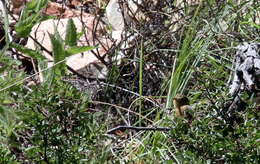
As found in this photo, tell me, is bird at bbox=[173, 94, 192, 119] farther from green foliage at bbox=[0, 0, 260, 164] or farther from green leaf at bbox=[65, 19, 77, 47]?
green leaf at bbox=[65, 19, 77, 47]

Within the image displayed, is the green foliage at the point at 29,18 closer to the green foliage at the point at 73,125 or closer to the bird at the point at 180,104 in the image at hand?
the green foliage at the point at 73,125

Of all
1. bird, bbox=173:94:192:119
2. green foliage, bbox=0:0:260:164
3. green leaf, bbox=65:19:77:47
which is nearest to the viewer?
green foliage, bbox=0:0:260:164

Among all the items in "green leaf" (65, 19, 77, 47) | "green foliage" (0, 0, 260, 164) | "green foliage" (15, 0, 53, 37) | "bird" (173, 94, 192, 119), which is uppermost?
"green foliage" (15, 0, 53, 37)

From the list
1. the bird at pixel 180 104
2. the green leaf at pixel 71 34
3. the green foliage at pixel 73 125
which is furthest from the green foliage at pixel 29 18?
the bird at pixel 180 104

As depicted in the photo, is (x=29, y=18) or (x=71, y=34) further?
(x=71, y=34)

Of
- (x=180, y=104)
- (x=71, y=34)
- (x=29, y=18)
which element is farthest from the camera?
(x=180, y=104)

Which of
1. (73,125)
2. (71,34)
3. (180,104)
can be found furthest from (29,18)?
(180,104)

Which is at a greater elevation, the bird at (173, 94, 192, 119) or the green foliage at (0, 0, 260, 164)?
the green foliage at (0, 0, 260, 164)

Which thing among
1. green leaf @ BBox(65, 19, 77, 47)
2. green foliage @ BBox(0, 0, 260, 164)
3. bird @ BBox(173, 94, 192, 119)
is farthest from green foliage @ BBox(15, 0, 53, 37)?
bird @ BBox(173, 94, 192, 119)

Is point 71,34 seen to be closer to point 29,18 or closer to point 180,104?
point 29,18

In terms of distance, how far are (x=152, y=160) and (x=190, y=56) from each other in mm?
1070

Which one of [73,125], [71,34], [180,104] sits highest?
[71,34]

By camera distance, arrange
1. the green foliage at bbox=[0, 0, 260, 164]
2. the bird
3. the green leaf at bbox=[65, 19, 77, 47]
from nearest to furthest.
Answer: the green foliage at bbox=[0, 0, 260, 164] < the green leaf at bbox=[65, 19, 77, 47] < the bird

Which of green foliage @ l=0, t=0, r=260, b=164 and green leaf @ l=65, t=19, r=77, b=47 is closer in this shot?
green foliage @ l=0, t=0, r=260, b=164
